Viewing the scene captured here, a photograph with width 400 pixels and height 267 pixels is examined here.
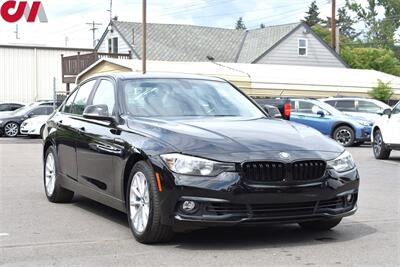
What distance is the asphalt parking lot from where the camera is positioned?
18.8 feet

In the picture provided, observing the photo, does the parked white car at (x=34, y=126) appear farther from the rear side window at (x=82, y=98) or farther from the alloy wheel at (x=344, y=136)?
the rear side window at (x=82, y=98)

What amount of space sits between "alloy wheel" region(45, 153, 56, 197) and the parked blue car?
47.8 ft

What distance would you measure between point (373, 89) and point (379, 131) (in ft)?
65.8

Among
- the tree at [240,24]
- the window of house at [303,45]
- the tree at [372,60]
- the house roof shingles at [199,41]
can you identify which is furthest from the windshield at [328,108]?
the tree at [240,24]

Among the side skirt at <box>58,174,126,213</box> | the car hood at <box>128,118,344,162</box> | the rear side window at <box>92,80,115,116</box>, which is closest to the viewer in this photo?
the car hood at <box>128,118,344,162</box>

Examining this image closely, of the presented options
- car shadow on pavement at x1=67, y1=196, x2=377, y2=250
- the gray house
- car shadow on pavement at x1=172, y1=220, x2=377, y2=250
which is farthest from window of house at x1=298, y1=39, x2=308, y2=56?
car shadow on pavement at x1=172, y1=220, x2=377, y2=250

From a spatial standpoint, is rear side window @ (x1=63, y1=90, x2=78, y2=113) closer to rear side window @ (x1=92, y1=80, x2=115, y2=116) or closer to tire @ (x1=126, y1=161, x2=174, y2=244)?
rear side window @ (x1=92, y1=80, x2=115, y2=116)

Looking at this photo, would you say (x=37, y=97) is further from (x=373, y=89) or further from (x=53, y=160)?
(x=53, y=160)

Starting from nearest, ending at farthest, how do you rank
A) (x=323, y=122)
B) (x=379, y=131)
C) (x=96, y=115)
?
1. (x=96, y=115)
2. (x=379, y=131)
3. (x=323, y=122)

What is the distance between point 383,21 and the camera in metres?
84.4

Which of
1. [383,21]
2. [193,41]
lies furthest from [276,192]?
[383,21]

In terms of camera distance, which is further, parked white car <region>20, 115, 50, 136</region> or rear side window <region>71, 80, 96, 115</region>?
parked white car <region>20, 115, 50, 136</region>

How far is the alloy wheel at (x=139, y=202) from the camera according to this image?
6.26 m

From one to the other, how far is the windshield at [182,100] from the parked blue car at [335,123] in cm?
1510
